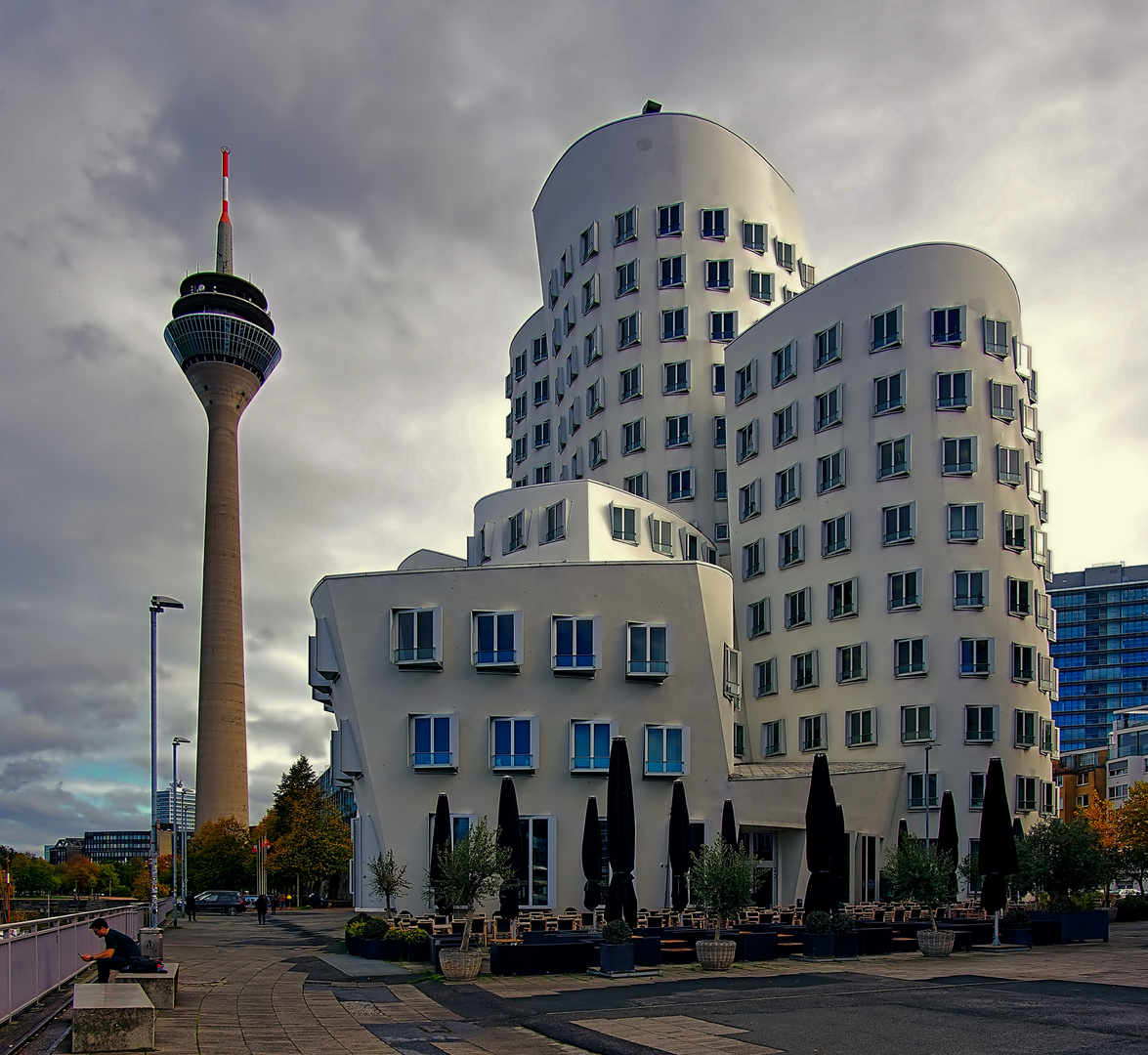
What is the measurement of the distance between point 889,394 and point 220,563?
83.6 metres

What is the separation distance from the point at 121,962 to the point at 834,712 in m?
38.7

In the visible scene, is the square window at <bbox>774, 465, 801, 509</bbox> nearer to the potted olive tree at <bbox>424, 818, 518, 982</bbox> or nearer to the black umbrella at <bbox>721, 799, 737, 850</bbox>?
the black umbrella at <bbox>721, 799, 737, 850</bbox>

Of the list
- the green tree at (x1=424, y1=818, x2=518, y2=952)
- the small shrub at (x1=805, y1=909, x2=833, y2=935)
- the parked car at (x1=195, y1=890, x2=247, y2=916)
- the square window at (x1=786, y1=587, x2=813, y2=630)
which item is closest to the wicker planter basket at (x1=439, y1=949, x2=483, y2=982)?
the green tree at (x1=424, y1=818, x2=518, y2=952)

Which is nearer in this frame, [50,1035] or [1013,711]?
[50,1035]

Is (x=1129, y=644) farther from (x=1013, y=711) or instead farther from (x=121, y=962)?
(x=121, y=962)

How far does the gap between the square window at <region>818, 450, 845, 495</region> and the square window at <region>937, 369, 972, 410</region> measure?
199 inches

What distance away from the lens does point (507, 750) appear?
45562 millimetres

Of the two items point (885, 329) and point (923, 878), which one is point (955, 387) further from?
point (923, 878)

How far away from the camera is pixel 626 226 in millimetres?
69312

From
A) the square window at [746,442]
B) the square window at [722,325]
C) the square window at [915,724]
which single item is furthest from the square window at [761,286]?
the square window at [915,724]

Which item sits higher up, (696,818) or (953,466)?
(953,466)

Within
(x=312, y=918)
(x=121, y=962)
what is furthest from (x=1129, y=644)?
(x=121, y=962)

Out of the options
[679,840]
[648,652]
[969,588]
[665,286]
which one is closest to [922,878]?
[679,840]

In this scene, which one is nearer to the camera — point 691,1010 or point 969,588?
point 691,1010
